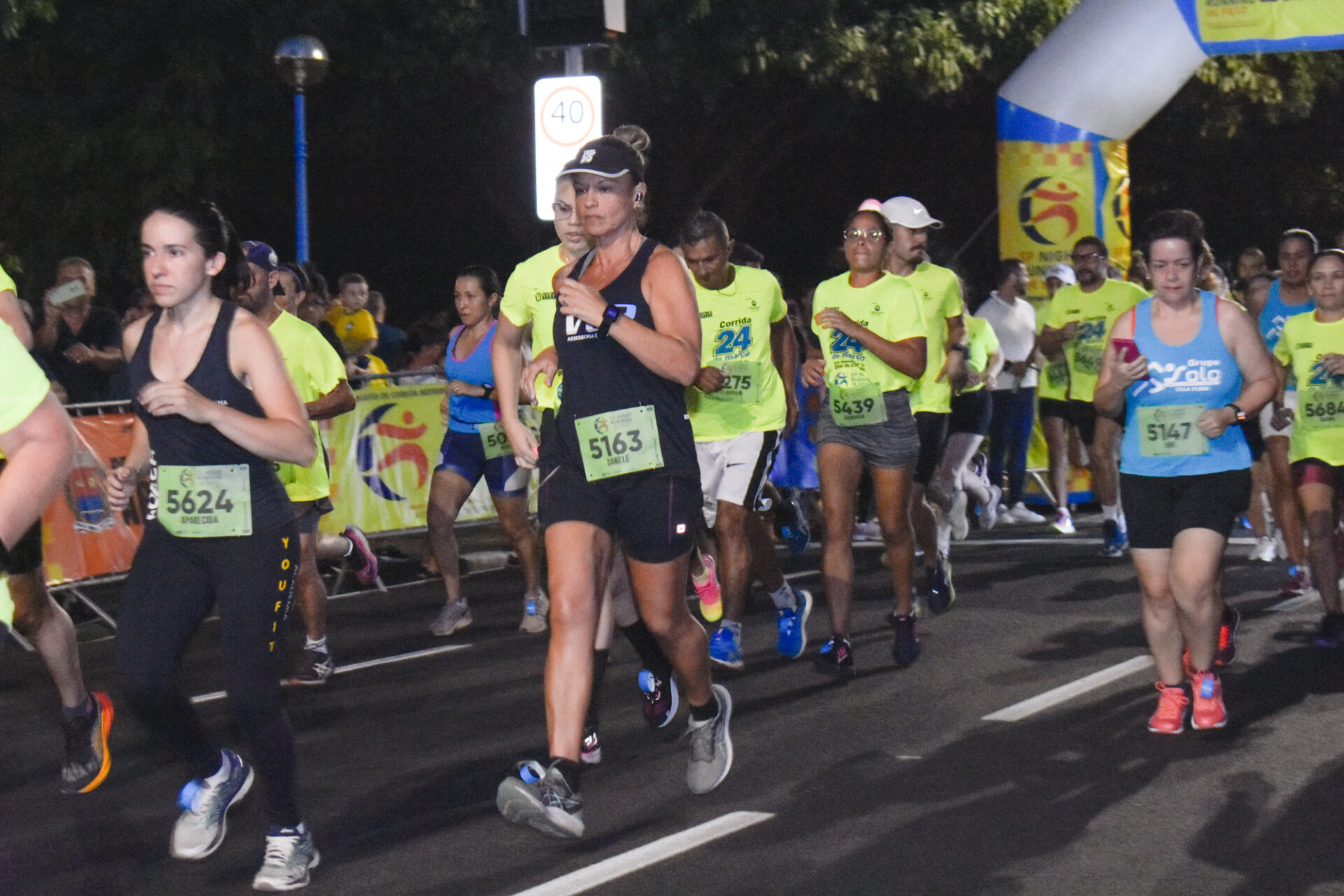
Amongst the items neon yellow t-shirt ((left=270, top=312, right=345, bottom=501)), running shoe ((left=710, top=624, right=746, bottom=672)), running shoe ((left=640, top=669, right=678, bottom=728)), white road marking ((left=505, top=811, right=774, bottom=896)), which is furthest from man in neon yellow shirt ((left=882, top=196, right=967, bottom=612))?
white road marking ((left=505, top=811, right=774, bottom=896))

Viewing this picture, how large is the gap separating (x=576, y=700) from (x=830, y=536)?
2.90 metres

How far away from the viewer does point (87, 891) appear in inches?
198

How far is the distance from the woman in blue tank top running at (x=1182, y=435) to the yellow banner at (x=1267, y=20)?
8452mm

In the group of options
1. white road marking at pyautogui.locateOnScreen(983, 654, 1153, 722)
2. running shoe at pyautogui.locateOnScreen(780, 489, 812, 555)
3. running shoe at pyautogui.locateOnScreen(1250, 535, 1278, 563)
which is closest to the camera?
white road marking at pyautogui.locateOnScreen(983, 654, 1153, 722)

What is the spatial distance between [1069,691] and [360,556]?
14.7 feet

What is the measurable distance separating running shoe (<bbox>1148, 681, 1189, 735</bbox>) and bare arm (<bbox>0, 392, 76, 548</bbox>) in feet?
14.6

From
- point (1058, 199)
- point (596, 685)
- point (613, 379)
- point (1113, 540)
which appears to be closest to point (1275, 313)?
point (1113, 540)

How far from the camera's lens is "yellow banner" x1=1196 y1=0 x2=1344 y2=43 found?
46.9 feet

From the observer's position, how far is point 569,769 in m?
5.11

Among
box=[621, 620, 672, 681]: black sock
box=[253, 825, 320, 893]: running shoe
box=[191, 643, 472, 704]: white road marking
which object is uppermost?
box=[621, 620, 672, 681]: black sock

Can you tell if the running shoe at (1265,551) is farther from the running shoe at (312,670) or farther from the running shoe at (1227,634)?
the running shoe at (312,670)

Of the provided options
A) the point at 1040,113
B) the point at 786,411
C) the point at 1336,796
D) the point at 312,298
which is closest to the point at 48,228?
the point at 312,298

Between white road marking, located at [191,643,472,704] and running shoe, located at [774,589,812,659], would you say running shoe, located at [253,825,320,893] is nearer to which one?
white road marking, located at [191,643,472,704]

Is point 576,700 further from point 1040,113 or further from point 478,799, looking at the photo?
point 1040,113
